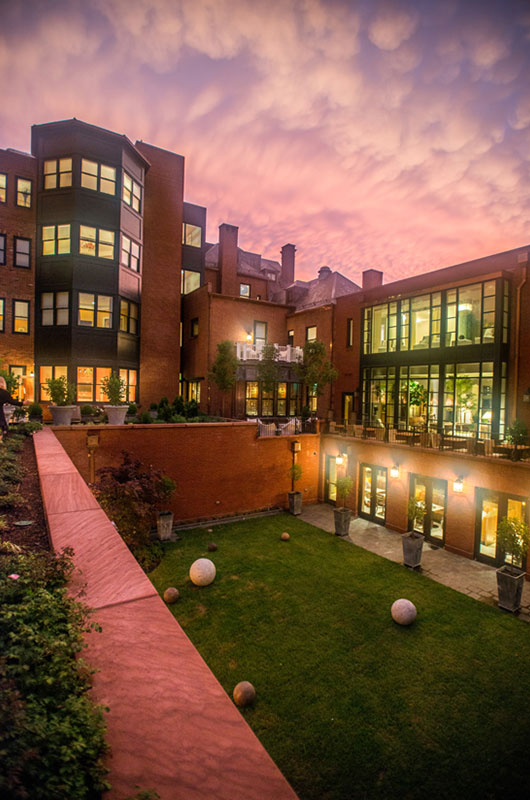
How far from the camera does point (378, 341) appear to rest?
2272 cm

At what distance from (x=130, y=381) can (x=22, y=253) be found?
356 inches

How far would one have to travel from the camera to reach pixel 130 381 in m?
23.4

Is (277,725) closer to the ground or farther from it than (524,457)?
closer to the ground

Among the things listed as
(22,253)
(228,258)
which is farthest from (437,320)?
(22,253)

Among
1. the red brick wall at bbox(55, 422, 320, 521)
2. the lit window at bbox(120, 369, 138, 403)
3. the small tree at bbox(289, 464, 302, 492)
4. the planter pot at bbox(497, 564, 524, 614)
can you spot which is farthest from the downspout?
the lit window at bbox(120, 369, 138, 403)

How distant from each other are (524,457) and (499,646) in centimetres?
685

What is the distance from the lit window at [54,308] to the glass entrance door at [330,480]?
16.4 metres

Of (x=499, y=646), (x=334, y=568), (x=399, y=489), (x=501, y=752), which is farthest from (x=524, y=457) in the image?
(x=501, y=752)

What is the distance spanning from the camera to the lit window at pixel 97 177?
67.5 ft

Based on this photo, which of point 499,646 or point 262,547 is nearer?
point 499,646

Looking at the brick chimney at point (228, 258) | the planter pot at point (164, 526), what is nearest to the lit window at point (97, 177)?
the brick chimney at point (228, 258)

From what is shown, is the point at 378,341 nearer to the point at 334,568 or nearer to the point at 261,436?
the point at 261,436

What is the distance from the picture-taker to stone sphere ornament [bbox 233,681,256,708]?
7.46 metres

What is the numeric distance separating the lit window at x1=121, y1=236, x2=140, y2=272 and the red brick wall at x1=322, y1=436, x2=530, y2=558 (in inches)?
645
